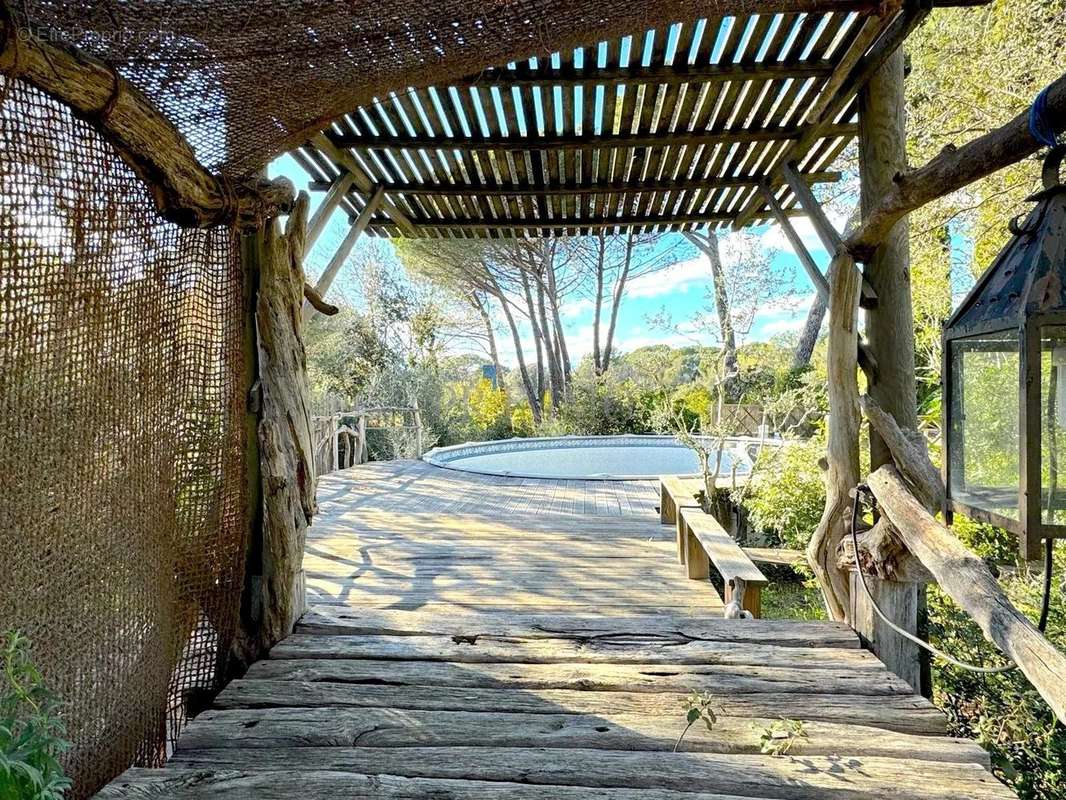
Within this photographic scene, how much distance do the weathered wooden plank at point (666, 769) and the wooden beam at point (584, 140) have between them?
2.28m

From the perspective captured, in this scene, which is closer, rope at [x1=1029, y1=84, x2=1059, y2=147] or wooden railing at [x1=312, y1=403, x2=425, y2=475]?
rope at [x1=1029, y1=84, x2=1059, y2=147]

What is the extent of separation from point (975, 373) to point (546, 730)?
4.02 feet

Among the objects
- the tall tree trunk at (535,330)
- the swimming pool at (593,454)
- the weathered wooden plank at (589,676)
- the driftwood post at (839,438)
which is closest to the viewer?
the weathered wooden plank at (589,676)

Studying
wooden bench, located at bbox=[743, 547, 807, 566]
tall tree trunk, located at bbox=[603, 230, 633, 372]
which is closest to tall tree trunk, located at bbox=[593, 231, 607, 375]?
tall tree trunk, located at bbox=[603, 230, 633, 372]

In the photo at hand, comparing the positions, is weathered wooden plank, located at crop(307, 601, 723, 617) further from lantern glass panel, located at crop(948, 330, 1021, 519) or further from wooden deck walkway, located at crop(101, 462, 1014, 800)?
lantern glass panel, located at crop(948, 330, 1021, 519)

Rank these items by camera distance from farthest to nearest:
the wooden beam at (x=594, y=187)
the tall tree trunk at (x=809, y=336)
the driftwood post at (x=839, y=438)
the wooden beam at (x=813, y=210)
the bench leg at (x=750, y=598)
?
1. the tall tree trunk at (x=809, y=336)
2. the wooden beam at (x=594, y=187)
3. the wooden beam at (x=813, y=210)
4. the bench leg at (x=750, y=598)
5. the driftwood post at (x=839, y=438)

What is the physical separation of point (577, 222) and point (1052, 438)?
2.89 m

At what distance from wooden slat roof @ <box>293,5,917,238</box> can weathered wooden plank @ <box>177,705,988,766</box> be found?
69.5 inches

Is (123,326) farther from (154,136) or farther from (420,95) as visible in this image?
(420,95)

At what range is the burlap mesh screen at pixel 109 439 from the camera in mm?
990

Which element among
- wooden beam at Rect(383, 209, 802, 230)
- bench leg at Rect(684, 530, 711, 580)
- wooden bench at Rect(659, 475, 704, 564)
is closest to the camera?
bench leg at Rect(684, 530, 711, 580)

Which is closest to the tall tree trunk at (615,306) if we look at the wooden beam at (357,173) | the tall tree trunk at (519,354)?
the tall tree trunk at (519,354)

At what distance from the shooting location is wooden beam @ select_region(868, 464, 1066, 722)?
95 cm

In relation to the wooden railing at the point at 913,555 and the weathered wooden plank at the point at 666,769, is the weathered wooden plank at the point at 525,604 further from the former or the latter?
the weathered wooden plank at the point at 666,769
